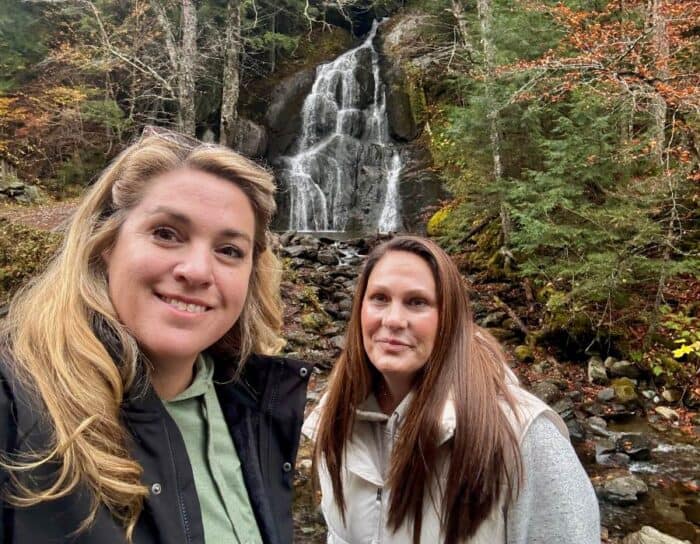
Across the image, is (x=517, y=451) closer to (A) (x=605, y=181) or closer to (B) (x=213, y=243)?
(B) (x=213, y=243)

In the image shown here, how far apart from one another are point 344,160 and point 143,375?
60.1 ft

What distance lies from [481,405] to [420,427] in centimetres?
26

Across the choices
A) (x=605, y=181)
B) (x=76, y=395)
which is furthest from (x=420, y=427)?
(x=605, y=181)

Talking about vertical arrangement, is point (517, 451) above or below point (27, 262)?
below

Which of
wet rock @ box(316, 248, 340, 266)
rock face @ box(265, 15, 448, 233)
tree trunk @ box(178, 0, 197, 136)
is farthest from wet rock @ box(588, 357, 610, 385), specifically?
rock face @ box(265, 15, 448, 233)

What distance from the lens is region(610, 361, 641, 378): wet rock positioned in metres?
7.36

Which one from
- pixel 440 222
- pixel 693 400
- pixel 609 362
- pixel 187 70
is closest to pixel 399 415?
pixel 693 400

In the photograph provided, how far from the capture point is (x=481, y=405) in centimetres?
186

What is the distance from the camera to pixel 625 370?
7.42 meters

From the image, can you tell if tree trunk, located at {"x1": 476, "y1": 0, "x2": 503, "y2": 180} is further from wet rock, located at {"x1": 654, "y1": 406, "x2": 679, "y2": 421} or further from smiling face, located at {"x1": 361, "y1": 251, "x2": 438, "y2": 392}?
smiling face, located at {"x1": 361, "y1": 251, "x2": 438, "y2": 392}

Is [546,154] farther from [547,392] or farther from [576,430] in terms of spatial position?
[576,430]

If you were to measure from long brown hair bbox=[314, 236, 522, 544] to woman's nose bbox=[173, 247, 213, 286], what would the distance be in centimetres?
107

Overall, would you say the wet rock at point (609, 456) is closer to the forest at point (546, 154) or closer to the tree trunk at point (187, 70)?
the forest at point (546, 154)

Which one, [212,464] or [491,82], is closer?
[212,464]
